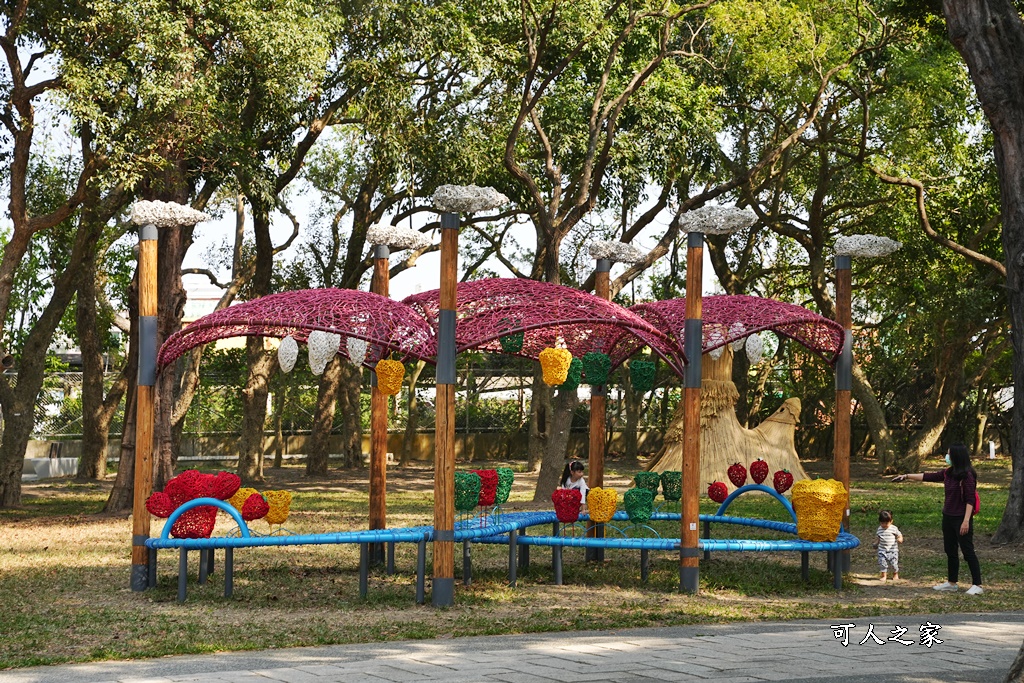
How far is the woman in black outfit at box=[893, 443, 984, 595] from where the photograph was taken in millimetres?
10273

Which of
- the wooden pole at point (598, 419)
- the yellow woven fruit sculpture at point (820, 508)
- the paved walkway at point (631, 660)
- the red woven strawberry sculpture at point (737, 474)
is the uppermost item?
the wooden pole at point (598, 419)

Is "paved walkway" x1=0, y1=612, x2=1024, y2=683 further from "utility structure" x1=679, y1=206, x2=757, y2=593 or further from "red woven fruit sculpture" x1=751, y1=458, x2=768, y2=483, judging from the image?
"red woven fruit sculpture" x1=751, y1=458, x2=768, y2=483

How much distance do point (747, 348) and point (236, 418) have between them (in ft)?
67.9

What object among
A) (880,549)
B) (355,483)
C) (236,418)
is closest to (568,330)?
(880,549)

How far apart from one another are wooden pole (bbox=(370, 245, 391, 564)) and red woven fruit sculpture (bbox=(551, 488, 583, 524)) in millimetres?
1780

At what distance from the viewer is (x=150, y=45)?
1442cm

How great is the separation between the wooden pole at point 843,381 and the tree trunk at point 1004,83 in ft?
8.12

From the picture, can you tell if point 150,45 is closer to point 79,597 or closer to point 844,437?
point 79,597

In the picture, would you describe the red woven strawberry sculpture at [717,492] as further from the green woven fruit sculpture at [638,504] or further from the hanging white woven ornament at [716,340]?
the green woven fruit sculpture at [638,504]

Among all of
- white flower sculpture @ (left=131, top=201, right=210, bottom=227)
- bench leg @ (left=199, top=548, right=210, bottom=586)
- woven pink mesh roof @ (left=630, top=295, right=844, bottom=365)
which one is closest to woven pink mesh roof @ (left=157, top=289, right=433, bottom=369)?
white flower sculpture @ (left=131, top=201, right=210, bottom=227)

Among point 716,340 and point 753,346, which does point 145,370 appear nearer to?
point 716,340

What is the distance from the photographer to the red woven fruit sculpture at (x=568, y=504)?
35.4ft

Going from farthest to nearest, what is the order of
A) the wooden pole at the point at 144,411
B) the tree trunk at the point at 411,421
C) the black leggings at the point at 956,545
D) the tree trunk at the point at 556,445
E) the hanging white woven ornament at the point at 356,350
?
the tree trunk at the point at 411,421 → the tree trunk at the point at 556,445 → the hanging white woven ornament at the point at 356,350 → the black leggings at the point at 956,545 → the wooden pole at the point at 144,411

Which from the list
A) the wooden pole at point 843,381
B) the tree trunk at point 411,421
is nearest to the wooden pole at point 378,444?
the wooden pole at point 843,381
